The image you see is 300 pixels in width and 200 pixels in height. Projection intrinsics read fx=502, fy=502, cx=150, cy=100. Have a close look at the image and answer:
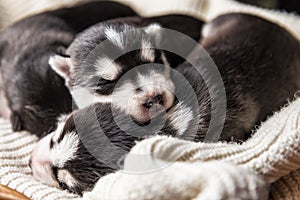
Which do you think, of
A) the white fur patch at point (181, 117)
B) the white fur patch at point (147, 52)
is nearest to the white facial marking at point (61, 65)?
the white fur patch at point (147, 52)

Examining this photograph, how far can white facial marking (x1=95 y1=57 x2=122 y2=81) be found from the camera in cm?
178

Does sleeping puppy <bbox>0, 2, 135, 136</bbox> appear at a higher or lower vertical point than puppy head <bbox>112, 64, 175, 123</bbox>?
lower

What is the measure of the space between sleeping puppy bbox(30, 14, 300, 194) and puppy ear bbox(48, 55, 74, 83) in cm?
27

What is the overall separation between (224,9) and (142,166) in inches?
72.1

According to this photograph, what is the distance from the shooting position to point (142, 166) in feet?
4.05

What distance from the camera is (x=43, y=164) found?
165 cm

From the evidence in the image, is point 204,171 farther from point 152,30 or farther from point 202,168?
point 152,30

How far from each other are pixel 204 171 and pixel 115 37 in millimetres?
776

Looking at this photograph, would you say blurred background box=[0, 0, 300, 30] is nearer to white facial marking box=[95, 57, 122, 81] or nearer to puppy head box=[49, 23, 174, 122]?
puppy head box=[49, 23, 174, 122]

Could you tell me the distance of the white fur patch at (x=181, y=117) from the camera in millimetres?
1586

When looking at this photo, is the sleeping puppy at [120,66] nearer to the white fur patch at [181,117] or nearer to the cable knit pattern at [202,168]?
the white fur patch at [181,117]

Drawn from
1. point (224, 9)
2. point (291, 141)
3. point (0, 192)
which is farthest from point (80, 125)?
point (224, 9)

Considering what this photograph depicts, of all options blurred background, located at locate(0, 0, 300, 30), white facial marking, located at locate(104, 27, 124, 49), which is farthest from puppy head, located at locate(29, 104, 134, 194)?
blurred background, located at locate(0, 0, 300, 30)

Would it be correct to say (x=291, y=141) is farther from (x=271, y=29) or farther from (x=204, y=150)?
(x=271, y=29)
